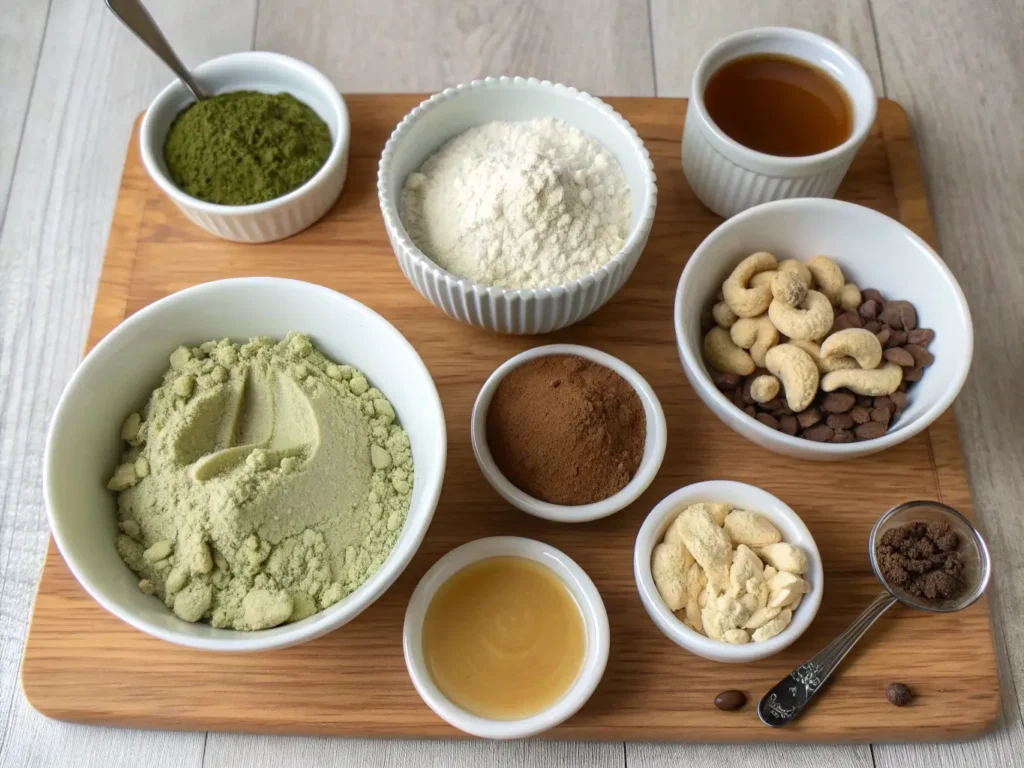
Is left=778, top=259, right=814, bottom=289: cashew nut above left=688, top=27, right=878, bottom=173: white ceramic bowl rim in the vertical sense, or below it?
below

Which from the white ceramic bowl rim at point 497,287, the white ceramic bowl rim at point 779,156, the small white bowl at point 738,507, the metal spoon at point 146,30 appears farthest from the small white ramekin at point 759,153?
the metal spoon at point 146,30

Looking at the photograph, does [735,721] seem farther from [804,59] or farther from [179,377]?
[804,59]

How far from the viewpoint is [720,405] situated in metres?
0.97

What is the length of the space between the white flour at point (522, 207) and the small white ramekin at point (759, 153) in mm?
121

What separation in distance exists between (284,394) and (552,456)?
28cm

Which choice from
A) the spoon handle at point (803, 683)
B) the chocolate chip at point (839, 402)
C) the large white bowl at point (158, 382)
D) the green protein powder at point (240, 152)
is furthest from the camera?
the green protein powder at point (240, 152)

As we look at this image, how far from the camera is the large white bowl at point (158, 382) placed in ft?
2.60

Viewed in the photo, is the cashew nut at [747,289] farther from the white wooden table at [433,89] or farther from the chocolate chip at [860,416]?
the white wooden table at [433,89]

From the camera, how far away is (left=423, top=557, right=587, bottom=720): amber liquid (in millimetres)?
877

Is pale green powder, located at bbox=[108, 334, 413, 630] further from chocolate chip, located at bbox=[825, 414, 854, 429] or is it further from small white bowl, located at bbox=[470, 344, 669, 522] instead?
chocolate chip, located at bbox=[825, 414, 854, 429]

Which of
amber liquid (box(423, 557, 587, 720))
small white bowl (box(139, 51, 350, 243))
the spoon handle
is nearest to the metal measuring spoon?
the spoon handle

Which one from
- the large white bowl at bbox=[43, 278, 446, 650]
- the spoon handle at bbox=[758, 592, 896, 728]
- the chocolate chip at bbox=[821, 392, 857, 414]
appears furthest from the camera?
the chocolate chip at bbox=[821, 392, 857, 414]

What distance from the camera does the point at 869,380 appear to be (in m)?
0.99

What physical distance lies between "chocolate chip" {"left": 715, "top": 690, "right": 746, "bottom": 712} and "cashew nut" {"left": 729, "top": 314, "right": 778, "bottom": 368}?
0.36 m
